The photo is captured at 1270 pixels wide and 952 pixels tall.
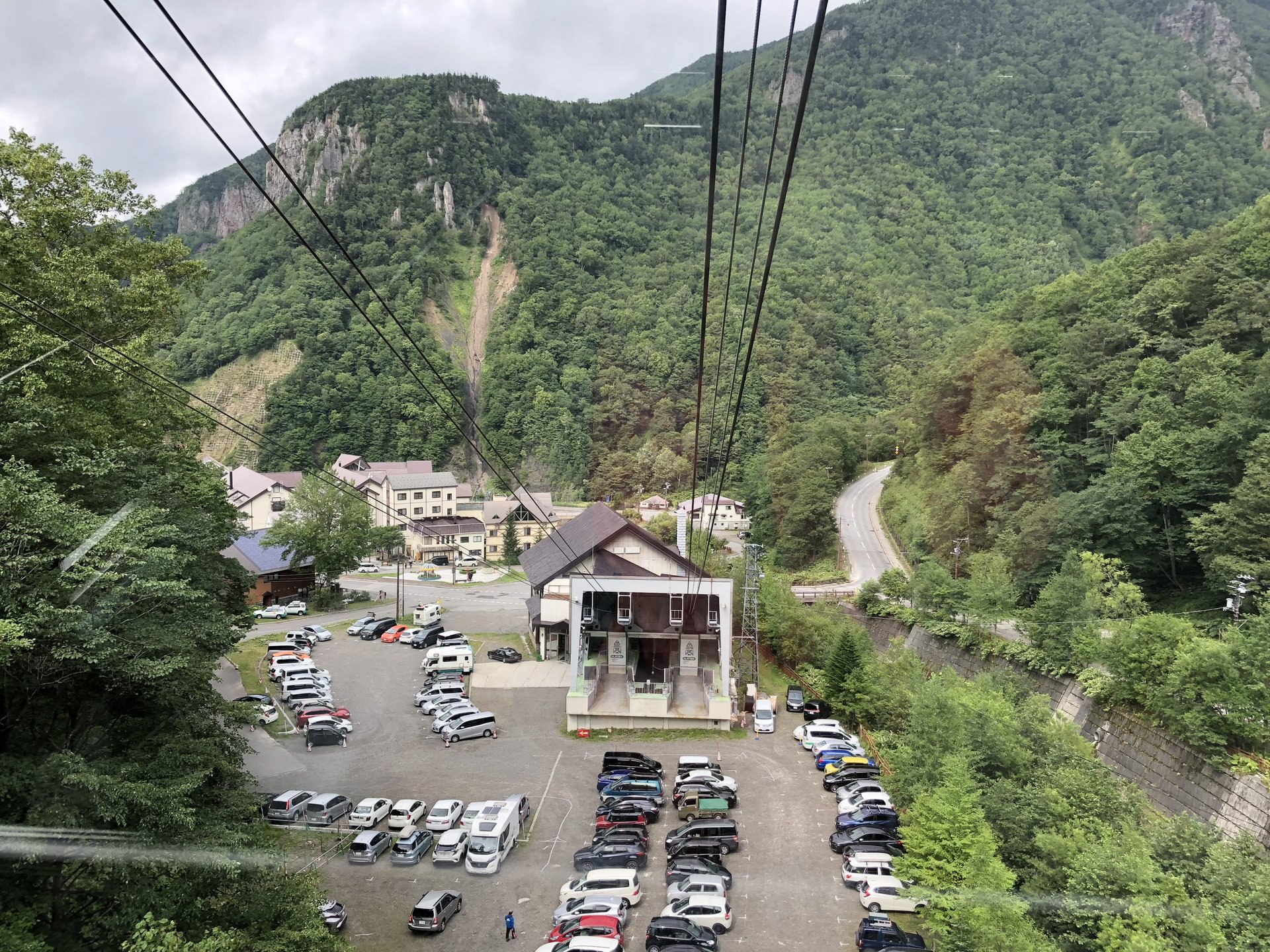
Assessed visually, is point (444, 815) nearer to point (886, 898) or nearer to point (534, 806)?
point (534, 806)

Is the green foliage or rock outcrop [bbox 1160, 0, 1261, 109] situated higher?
rock outcrop [bbox 1160, 0, 1261, 109]

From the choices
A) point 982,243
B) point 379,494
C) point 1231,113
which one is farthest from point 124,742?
point 1231,113

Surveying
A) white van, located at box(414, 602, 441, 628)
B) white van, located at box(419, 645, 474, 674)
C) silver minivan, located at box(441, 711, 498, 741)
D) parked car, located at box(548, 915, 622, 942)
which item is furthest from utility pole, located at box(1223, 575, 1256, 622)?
white van, located at box(414, 602, 441, 628)

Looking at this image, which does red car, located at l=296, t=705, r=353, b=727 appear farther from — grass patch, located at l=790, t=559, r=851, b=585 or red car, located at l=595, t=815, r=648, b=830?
grass patch, located at l=790, t=559, r=851, b=585

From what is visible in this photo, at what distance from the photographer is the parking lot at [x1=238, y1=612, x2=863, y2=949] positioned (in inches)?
547

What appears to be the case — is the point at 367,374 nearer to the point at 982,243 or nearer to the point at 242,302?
the point at 242,302

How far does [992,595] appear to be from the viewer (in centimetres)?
2519

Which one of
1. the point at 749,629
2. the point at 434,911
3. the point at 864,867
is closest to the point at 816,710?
the point at 749,629

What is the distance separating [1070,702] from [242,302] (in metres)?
116

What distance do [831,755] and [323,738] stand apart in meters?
14.5

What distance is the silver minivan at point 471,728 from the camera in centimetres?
2280

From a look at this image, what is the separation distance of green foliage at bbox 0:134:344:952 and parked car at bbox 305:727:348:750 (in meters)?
8.54

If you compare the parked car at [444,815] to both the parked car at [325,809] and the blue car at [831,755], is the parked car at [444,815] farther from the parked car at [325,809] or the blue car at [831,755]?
the blue car at [831,755]

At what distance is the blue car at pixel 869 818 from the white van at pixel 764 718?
6213mm
